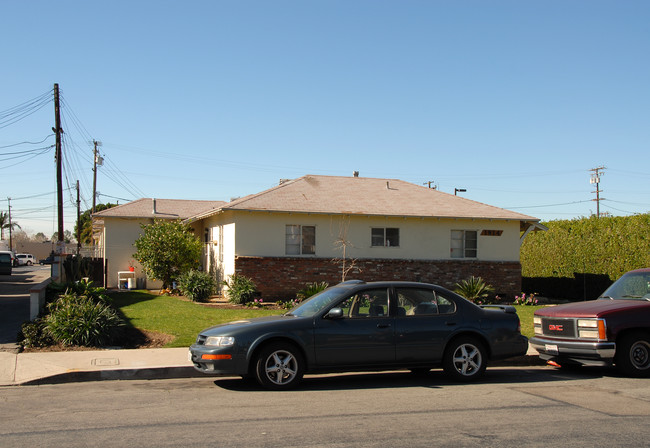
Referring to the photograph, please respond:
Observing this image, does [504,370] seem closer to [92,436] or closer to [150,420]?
[150,420]

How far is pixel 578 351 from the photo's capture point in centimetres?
1028

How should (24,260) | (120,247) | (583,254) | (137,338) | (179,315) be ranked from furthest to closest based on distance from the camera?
(24,260) < (120,247) < (583,254) < (179,315) < (137,338)

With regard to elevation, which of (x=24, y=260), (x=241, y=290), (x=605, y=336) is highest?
(x=24, y=260)

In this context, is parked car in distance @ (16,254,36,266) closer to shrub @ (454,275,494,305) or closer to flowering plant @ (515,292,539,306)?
shrub @ (454,275,494,305)

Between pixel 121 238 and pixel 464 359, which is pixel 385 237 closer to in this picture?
pixel 121 238

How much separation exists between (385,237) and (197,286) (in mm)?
7145

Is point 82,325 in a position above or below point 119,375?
above

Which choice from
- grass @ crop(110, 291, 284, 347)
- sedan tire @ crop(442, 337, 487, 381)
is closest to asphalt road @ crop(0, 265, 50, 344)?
grass @ crop(110, 291, 284, 347)

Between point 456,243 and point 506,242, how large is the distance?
2018 millimetres

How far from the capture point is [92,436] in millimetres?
6367

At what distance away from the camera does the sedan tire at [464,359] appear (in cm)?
953

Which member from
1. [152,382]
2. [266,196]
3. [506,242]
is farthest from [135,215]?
[152,382]

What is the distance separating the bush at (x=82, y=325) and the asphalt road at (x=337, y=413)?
2.99 meters

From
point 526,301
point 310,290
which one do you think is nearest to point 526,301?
point 526,301
